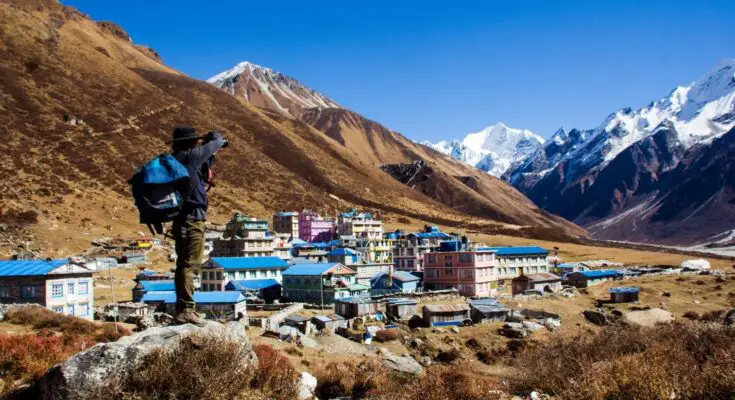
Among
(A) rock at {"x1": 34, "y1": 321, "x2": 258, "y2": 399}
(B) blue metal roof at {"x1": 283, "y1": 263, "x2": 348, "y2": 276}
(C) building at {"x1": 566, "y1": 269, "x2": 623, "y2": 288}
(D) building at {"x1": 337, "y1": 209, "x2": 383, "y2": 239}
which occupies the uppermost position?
(A) rock at {"x1": 34, "y1": 321, "x2": 258, "y2": 399}

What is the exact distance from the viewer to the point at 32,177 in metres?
115

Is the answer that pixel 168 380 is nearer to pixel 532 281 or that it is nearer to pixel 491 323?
pixel 491 323

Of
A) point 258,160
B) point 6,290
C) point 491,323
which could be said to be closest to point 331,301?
point 491,323

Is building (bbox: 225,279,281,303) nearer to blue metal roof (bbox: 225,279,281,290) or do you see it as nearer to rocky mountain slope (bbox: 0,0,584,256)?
blue metal roof (bbox: 225,279,281,290)

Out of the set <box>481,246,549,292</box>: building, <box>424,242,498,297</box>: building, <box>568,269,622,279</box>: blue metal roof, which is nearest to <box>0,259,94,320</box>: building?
<box>424,242,498,297</box>: building

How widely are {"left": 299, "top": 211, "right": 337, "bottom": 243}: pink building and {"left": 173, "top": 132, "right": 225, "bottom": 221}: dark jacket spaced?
114 meters

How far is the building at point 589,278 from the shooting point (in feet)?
266

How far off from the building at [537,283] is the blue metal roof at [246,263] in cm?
2805

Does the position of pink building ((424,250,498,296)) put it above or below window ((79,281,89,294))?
below

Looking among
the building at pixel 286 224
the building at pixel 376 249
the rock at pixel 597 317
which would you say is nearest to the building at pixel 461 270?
the building at pixel 376 249

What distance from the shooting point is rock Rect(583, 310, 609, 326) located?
53469 millimetres

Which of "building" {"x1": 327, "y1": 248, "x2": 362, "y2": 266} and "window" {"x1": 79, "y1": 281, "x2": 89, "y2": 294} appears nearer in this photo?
"window" {"x1": 79, "y1": 281, "x2": 89, "y2": 294}

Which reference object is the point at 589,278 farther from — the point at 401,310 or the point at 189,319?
the point at 189,319

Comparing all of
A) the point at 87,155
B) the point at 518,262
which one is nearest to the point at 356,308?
the point at 518,262
